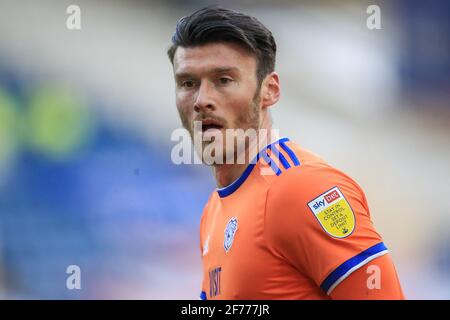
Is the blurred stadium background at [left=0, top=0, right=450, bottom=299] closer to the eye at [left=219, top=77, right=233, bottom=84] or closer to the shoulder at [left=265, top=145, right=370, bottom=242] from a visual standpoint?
the eye at [left=219, top=77, right=233, bottom=84]

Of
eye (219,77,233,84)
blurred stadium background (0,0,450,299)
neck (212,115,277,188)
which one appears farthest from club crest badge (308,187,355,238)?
blurred stadium background (0,0,450,299)

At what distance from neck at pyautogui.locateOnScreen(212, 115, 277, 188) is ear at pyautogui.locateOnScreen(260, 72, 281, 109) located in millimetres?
93

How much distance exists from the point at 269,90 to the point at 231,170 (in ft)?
1.17

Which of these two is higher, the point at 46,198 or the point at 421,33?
the point at 421,33

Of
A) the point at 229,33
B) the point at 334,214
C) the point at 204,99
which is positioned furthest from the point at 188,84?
the point at 334,214

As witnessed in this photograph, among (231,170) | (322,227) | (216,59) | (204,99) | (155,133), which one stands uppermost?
(155,133)

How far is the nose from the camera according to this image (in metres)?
2.53

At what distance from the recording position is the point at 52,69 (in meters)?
5.51

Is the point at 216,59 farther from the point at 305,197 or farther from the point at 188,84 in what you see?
the point at 305,197

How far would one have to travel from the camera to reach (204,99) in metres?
2.53

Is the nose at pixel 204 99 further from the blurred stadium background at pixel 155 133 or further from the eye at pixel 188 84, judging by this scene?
the blurred stadium background at pixel 155 133
